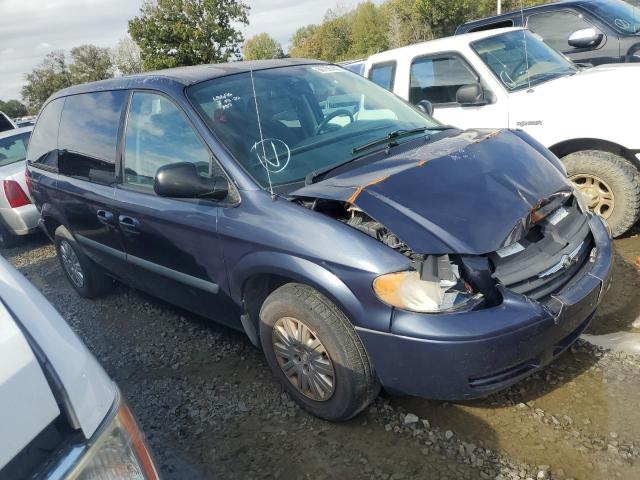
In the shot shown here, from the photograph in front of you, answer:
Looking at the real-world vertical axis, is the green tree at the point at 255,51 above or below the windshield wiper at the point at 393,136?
above

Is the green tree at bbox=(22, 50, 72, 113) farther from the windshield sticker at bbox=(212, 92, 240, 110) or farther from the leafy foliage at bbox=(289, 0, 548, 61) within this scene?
the windshield sticker at bbox=(212, 92, 240, 110)

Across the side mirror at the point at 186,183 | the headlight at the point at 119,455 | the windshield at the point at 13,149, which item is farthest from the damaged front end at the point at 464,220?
the windshield at the point at 13,149

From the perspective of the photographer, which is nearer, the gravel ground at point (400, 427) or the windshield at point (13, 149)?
the gravel ground at point (400, 427)

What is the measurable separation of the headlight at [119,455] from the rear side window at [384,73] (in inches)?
195

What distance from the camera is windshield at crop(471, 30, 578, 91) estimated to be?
15.8 ft

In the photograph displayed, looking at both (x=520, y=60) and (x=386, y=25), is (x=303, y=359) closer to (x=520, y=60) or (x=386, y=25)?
(x=520, y=60)

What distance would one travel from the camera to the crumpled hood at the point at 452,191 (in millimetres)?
2287

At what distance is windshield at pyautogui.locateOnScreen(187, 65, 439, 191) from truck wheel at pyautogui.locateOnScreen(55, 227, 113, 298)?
227 centimetres

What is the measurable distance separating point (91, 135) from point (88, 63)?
168 feet

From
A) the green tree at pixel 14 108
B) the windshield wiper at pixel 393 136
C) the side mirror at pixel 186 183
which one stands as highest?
the side mirror at pixel 186 183

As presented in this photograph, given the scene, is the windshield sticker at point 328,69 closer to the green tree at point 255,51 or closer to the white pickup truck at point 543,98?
the green tree at point 255,51

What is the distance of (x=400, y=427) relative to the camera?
2609 mm

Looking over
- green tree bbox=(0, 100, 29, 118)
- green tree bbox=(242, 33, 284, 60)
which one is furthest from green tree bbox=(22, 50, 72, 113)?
green tree bbox=(242, 33, 284, 60)

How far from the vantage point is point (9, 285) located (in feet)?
5.19
